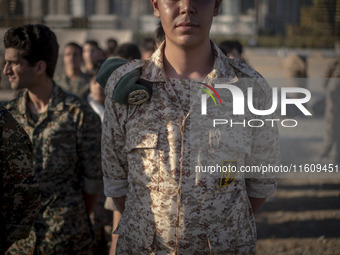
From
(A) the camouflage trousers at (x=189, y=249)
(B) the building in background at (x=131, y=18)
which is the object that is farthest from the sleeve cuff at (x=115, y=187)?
(B) the building in background at (x=131, y=18)

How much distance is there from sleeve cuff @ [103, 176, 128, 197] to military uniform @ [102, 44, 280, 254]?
0.15 metres

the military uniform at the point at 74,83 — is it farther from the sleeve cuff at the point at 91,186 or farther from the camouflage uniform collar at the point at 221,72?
the camouflage uniform collar at the point at 221,72

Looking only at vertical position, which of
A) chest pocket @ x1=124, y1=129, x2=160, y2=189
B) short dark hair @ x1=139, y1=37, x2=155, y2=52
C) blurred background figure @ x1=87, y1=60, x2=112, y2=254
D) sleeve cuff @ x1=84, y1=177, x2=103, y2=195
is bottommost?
blurred background figure @ x1=87, y1=60, x2=112, y2=254

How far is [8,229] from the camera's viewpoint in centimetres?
229

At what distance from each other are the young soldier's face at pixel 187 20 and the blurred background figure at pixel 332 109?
578 centimetres

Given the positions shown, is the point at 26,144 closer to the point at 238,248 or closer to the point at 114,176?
the point at 114,176

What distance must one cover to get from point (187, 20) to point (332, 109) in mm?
6253

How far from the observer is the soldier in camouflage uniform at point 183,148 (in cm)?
211

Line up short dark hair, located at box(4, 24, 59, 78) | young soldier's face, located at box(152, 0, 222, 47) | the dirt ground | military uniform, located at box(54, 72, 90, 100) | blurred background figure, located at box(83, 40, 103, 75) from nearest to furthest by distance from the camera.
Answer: young soldier's face, located at box(152, 0, 222, 47)
short dark hair, located at box(4, 24, 59, 78)
the dirt ground
military uniform, located at box(54, 72, 90, 100)
blurred background figure, located at box(83, 40, 103, 75)

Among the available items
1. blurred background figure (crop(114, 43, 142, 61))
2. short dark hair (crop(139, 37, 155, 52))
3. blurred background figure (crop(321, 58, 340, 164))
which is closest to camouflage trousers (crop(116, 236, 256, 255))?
blurred background figure (crop(114, 43, 142, 61))

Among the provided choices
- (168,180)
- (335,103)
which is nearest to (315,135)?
(335,103)

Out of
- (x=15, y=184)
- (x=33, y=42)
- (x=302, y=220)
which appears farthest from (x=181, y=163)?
(x=302, y=220)

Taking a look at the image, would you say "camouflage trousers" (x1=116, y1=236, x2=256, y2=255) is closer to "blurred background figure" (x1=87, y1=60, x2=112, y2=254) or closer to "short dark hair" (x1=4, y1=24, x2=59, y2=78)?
"short dark hair" (x1=4, y1=24, x2=59, y2=78)

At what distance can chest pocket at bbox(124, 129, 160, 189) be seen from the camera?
214 cm
